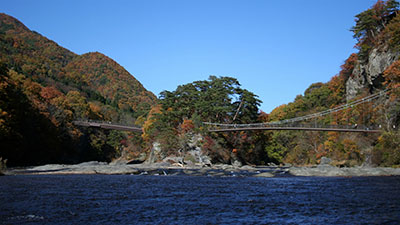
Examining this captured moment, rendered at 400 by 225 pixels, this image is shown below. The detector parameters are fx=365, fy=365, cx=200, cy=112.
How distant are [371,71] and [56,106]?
1527 inches

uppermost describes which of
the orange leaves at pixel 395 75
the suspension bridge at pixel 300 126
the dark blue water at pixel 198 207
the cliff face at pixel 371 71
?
the cliff face at pixel 371 71

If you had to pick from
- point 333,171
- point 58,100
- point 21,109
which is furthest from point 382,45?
point 58,100

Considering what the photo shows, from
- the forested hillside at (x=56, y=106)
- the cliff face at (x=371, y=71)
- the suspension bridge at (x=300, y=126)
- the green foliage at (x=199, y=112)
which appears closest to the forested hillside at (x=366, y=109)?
the cliff face at (x=371, y=71)

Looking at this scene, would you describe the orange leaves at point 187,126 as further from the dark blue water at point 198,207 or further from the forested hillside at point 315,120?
the dark blue water at point 198,207

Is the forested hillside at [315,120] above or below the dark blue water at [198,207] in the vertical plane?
above

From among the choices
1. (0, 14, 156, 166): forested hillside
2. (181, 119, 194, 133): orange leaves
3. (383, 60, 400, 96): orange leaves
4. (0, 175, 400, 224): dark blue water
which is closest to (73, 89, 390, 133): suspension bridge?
(181, 119, 194, 133): orange leaves

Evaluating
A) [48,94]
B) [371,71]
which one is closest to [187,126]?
[371,71]

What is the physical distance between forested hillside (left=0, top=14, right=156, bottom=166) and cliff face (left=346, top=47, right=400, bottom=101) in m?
34.0

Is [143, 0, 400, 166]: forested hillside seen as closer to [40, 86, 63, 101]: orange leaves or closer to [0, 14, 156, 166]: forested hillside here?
[0, 14, 156, 166]: forested hillside

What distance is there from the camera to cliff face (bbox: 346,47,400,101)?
3387 centimetres

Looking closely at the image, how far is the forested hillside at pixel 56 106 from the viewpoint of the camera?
119ft

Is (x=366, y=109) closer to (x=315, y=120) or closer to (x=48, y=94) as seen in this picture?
(x=315, y=120)

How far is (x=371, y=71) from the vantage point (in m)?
37.1

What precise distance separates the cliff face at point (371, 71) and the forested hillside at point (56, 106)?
111 ft
